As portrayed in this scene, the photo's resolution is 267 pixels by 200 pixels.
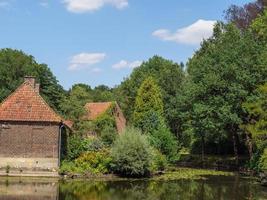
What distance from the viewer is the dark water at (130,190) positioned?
1085 inches

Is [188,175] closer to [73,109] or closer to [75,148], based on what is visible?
[75,148]

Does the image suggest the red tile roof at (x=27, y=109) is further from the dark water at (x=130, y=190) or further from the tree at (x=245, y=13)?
the tree at (x=245, y=13)

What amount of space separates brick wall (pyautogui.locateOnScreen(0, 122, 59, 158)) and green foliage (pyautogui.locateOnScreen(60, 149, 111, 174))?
2.01 m

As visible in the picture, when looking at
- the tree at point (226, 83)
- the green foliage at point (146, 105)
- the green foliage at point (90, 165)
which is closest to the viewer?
the green foliage at point (90, 165)

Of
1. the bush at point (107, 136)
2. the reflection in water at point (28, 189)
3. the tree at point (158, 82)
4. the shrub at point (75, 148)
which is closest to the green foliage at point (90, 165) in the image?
the shrub at point (75, 148)

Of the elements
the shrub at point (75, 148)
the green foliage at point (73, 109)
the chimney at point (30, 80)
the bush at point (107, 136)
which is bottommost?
the shrub at point (75, 148)

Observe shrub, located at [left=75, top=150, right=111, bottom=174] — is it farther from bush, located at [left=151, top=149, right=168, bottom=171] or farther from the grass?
bush, located at [left=151, top=149, right=168, bottom=171]

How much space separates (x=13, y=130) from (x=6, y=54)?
83.6 ft

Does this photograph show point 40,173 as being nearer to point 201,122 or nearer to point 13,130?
point 13,130

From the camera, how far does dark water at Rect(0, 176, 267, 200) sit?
27.6m

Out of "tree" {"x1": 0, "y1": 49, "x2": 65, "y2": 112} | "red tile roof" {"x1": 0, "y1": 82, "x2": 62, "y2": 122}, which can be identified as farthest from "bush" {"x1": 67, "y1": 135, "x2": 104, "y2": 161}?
"tree" {"x1": 0, "y1": 49, "x2": 65, "y2": 112}

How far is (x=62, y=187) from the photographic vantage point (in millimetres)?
32188

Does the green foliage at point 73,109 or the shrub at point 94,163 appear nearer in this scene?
the shrub at point 94,163

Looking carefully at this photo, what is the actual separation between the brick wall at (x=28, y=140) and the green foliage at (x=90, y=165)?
2015 mm
